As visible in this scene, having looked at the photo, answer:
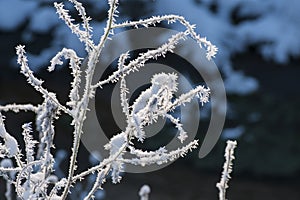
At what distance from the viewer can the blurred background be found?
3428 mm

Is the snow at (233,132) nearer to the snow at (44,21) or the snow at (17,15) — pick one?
the snow at (44,21)

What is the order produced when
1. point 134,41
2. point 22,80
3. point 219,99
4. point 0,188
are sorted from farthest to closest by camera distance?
1. point 22,80
2. point 134,41
3. point 219,99
4. point 0,188

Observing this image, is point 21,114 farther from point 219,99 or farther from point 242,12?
point 242,12

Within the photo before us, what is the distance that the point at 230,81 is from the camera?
3.65 meters

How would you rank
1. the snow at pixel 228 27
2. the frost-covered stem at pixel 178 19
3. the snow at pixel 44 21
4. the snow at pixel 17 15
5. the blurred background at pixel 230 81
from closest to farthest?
the frost-covered stem at pixel 178 19
the blurred background at pixel 230 81
the snow at pixel 228 27
the snow at pixel 44 21
the snow at pixel 17 15

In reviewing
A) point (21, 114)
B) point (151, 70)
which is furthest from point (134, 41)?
point (21, 114)

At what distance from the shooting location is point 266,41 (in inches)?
152

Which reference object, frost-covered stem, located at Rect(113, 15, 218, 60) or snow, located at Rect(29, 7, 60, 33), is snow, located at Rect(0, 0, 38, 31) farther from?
frost-covered stem, located at Rect(113, 15, 218, 60)

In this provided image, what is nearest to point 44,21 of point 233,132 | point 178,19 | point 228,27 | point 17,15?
point 17,15

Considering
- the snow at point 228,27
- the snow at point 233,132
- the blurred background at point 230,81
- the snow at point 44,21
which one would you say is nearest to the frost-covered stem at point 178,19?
the blurred background at point 230,81

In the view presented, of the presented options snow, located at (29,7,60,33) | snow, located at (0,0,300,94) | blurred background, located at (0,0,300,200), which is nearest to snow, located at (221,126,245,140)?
blurred background, located at (0,0,300,200)

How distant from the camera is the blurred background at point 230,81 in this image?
11.2 feet

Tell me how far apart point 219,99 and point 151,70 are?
54cm

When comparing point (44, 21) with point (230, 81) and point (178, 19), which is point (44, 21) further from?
point (178, 19)
